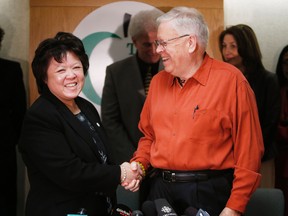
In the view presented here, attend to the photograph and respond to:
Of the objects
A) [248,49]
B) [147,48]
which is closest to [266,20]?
[248,49]

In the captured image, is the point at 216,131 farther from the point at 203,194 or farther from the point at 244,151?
the point at 203,194

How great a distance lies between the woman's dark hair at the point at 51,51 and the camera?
1.86 meters

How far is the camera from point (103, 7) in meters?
3.37

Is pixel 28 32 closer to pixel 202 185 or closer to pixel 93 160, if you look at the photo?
pixel 93 160

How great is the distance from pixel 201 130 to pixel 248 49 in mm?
1303

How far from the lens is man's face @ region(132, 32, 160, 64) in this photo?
2.91m

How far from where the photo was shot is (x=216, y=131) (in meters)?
1.90

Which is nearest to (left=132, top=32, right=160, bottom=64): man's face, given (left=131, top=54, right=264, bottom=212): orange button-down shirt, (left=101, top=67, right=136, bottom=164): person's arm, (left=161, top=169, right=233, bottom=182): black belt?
(left=101, top=67, right=136, bottom=164): person's arm

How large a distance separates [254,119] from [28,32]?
2.22 meters

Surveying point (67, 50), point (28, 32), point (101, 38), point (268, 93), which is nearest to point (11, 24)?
point (28, 32)

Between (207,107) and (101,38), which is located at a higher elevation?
(101,38)

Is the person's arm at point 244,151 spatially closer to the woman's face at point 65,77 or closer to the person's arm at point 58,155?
the person's arm at point 58,155

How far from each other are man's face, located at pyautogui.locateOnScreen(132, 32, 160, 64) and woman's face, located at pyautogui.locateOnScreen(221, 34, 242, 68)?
1.59 ft

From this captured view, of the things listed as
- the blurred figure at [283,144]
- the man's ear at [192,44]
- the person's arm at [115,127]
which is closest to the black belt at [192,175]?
the man's ear at [192,44]
